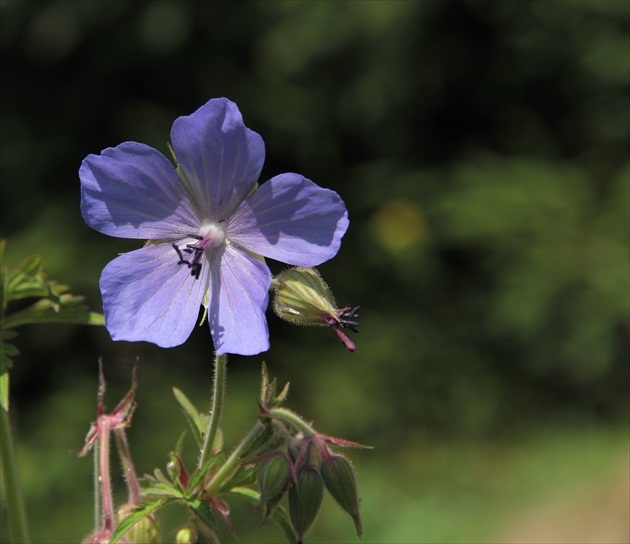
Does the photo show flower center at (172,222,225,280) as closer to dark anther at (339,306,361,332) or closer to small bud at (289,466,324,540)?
dark anther at (339,306,361,332)

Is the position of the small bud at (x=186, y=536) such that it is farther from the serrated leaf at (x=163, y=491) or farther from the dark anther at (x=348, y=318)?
the dark anther at (x=348, y=318)

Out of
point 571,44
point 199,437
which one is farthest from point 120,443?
point 571,44

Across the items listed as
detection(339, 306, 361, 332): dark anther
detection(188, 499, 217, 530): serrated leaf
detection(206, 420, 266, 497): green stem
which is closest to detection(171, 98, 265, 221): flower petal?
detection(339, 306, 361, 332): dark anther

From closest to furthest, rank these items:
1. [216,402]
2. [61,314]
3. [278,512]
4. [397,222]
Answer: [216,402] < [278,512] < [61,314] < [397,222]

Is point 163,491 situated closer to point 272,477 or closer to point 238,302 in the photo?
point 272,477

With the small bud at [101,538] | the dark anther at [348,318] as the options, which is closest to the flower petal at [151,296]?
the dark anther at [348,318]

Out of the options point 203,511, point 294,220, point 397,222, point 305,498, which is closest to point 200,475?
point 203,511
